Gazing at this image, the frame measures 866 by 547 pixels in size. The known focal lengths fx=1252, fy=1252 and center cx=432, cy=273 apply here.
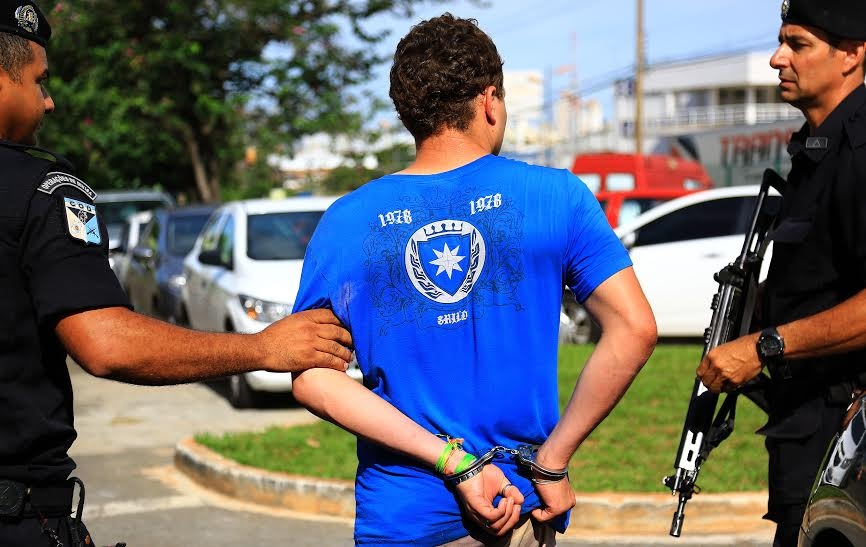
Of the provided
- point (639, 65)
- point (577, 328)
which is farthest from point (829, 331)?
point (639, 65)

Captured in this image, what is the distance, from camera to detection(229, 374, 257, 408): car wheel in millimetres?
10641

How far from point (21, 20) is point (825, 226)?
→ 206cm

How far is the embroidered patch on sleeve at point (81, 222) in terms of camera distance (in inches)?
97.5

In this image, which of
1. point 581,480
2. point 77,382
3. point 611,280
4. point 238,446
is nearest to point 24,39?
point 611,280

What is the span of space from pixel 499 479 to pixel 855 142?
53.6 inches

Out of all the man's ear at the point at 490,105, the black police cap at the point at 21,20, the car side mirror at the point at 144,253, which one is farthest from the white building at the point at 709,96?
the black police cap at the point at 21,20

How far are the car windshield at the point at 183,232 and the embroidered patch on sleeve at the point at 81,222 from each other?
1407 centimetres

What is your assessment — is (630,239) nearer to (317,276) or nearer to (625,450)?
(625,450)

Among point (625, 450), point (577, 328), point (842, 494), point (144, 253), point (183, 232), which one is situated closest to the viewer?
point (842, 494)

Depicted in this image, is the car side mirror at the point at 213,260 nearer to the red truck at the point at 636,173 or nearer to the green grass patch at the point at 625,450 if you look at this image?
the green grass patch at the point at 625,450

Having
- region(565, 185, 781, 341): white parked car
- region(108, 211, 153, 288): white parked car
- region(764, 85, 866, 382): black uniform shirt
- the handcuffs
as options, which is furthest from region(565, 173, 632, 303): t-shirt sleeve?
region(108, 211, 153, 288): white parked car

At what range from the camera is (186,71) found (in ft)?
77.2

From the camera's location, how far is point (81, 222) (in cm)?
250

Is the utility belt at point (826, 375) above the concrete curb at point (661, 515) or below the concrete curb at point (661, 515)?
above
